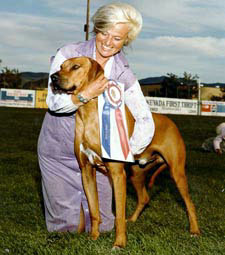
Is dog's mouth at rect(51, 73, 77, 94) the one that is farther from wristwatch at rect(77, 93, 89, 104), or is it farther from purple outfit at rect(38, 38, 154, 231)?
purple outfit at rect(38, 38, 154, 231)

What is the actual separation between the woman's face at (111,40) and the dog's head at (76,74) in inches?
11.2

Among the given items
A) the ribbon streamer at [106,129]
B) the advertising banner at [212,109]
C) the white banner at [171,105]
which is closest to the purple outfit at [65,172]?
the ribbon streamer at [106,129]

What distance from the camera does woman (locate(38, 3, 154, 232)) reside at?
4234 millimetres

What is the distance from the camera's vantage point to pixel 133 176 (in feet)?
19.3

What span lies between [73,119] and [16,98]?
43444 mm

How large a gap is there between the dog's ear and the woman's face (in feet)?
0.90

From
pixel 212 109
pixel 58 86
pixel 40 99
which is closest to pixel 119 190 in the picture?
pixel 58 86

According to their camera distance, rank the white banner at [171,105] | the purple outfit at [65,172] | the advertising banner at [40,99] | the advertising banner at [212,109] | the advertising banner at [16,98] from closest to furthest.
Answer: the purple outfit at [65,172], the advertising banner at [16,98], the white banner at [171,105], the advertising banner at [40,99], the advertising banner at [212,109]

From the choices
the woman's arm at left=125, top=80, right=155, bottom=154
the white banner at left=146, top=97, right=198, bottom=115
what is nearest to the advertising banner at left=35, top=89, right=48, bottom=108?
the white banner at left=146, top=97, right=198, bottom=115

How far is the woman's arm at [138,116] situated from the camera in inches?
175

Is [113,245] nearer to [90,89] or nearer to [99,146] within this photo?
[99,146]

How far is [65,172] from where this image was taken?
5.00 m

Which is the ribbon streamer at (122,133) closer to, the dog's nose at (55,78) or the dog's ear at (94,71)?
the dog's ear at (94,71)

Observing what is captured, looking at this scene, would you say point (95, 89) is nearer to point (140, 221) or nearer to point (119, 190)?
point (119, 190)
